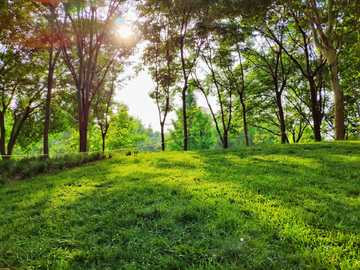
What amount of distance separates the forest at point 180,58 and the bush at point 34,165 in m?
1.85

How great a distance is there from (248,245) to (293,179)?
255 cm

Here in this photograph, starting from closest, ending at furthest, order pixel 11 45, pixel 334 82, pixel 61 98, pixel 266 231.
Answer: pixel 266 231
pixel 334 82
pixel 11 45
pixel 61 98

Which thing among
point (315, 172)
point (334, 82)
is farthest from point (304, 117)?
point (315, 172)

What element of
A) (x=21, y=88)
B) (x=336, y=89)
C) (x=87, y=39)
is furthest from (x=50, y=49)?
(x=336, y=89)

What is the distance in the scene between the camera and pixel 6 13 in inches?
362

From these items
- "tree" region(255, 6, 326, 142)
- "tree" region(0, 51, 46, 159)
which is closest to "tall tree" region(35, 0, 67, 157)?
"tree" region(0, 51, 46, 159)

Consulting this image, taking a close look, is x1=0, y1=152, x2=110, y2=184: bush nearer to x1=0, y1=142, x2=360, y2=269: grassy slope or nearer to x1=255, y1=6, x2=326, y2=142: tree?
x1=0, y1=142, x2=360, y2=269: grassy slope

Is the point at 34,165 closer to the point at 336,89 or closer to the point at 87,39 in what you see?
the point at 87,39

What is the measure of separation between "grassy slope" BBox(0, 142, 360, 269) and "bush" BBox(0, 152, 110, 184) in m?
2.72

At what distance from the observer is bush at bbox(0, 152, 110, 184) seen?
230 inches

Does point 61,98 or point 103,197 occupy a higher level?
point 61,98

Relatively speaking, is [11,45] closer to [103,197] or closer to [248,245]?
[103,197]

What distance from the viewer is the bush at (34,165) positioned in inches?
230

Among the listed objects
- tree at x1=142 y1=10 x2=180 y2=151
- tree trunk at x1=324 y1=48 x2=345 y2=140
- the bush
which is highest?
tree at x1=142 y1=10 x2=180 y2=151
